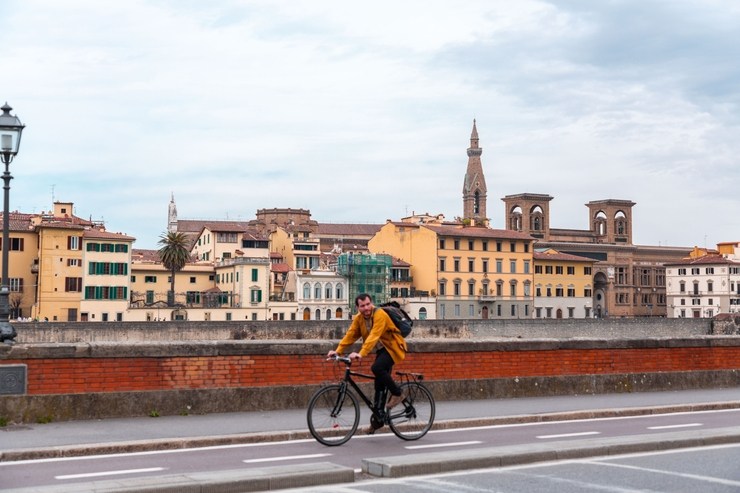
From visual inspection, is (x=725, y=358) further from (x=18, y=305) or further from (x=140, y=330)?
(x=18, y=305)

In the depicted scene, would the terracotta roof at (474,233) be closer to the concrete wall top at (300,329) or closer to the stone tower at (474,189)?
the concrete wall top at (300,329)

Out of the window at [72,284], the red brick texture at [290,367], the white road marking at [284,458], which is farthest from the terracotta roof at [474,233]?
the white road marking at [284,458]

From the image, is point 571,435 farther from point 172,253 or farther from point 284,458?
point 172,253

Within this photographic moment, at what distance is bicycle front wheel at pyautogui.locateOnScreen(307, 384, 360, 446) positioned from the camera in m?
11.0

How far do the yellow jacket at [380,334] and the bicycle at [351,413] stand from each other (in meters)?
0.34

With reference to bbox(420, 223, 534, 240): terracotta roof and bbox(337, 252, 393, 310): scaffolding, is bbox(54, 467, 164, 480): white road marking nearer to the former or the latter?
bbox(337, 252, 393, 310): scaffolding

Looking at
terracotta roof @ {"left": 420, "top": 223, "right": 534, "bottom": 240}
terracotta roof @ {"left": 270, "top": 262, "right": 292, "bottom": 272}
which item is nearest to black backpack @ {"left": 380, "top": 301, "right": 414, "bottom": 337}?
terracotta roof @ {"left": 270, "top": 262, "right": 292, "bottom": 272}

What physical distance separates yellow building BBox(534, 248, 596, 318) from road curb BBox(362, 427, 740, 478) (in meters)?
107

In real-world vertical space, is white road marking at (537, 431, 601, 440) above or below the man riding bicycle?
below

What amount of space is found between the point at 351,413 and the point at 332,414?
226 millimetres

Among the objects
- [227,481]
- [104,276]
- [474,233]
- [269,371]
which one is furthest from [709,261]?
[227,481]

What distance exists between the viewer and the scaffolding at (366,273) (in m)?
105

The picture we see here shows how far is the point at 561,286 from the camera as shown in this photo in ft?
397

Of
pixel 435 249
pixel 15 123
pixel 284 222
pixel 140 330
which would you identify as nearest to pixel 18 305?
pixel 140 330
